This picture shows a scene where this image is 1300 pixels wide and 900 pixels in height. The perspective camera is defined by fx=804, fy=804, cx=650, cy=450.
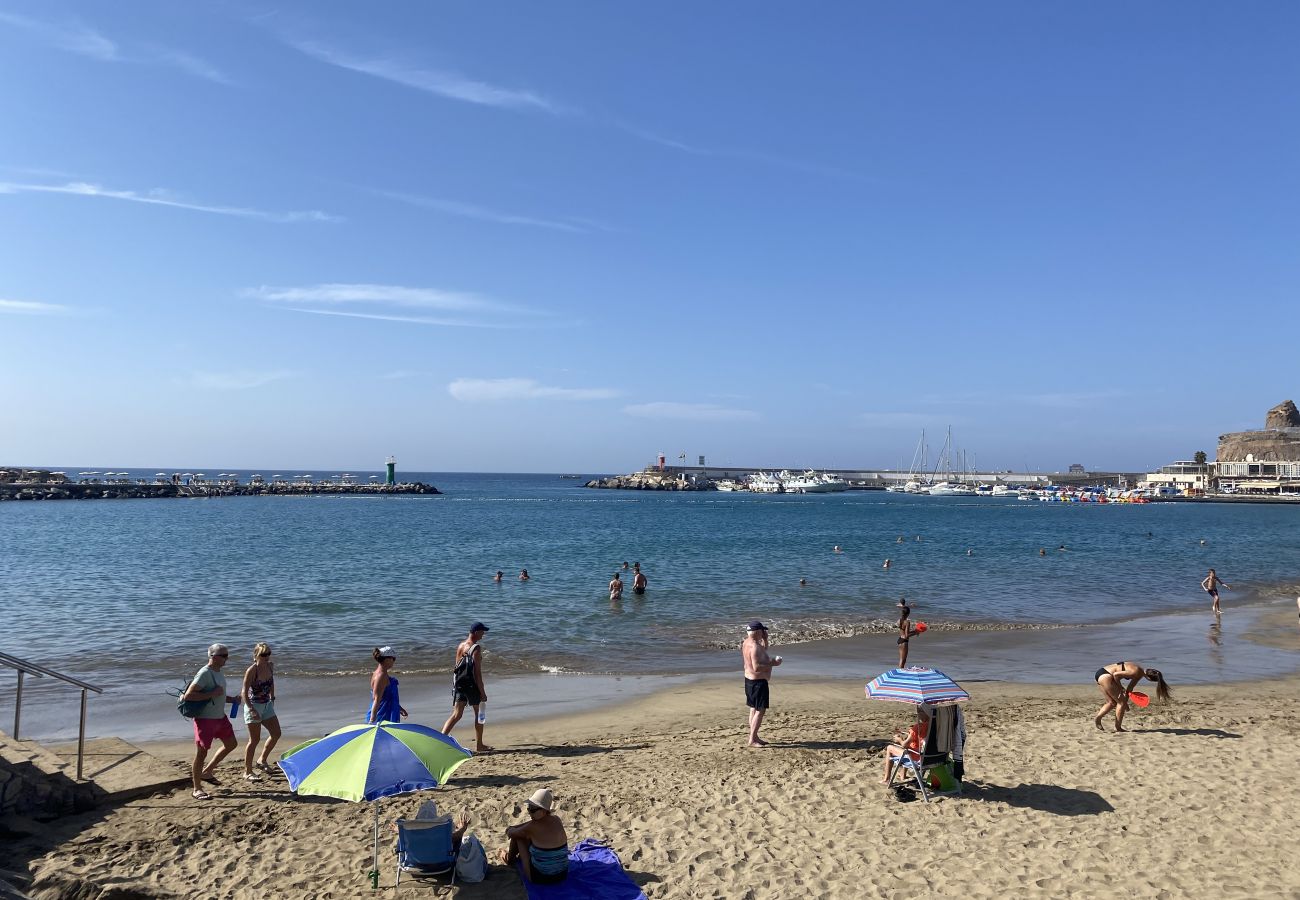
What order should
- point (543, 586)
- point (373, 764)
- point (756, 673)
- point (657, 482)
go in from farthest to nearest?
1. point (657, 482)
2. point (543, 586)
3. point (756, 673)
4. point (373, 764)

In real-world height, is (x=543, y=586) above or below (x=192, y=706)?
below

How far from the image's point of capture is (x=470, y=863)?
680 centimetres

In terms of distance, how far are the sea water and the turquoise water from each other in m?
0.12

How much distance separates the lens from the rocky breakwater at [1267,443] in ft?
493

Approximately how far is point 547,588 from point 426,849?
2183 cm

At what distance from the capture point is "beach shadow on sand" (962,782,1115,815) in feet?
27.0

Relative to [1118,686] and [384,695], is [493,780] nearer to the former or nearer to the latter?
[384,695]

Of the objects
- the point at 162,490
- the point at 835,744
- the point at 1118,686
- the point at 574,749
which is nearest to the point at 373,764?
the point at 574,749

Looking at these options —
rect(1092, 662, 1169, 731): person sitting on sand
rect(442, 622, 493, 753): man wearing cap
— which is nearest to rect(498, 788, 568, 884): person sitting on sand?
rect(442, 622, 493, 753): man wearing cap

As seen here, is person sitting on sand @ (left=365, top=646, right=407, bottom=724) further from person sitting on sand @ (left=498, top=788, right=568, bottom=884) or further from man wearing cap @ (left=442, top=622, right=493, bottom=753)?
person sitting on sand @ (left=498, top=788, right=568, bottom=884)

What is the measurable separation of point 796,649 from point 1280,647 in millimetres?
11678

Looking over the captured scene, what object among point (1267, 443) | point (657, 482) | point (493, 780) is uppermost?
point (1267, 443)

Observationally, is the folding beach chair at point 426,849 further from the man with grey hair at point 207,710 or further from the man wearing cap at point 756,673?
the man wearing cap at point 756,673

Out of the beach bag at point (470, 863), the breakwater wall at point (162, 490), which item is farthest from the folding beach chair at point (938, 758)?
the breakwater wall at point (162, 490)
